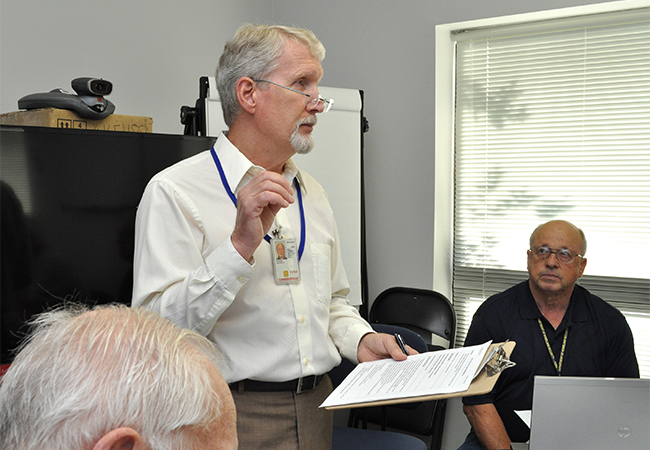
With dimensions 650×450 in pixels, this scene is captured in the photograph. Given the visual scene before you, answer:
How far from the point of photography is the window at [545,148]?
9.73 ft

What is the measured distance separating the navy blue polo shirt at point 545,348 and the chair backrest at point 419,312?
661 mm

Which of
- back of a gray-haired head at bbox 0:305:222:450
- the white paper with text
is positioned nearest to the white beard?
the white paper with text

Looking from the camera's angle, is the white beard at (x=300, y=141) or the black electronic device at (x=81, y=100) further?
the black electronic device at (x=81, y=100)

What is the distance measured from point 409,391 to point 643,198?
2.37m

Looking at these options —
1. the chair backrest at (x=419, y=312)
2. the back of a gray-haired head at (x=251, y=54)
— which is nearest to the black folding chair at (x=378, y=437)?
the chair backrest at (x=419, y=312)

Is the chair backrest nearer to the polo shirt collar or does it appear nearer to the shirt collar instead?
the polo shirt collar

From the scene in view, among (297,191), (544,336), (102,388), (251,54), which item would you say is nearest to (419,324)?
(544,336)

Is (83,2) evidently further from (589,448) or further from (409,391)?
(589,448)

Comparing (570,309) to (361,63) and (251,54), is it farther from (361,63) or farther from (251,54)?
(361,63)

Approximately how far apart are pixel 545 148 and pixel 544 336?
1277 mm

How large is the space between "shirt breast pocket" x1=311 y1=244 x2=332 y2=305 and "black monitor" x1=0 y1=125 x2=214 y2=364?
865 millimetres

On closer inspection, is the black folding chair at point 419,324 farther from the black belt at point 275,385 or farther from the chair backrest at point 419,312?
the black belt at point 275,385

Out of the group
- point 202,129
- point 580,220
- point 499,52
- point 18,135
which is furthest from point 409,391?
point 499,52

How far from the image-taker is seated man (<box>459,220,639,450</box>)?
7.45ft
